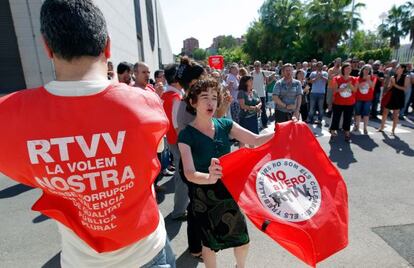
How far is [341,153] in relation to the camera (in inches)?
264

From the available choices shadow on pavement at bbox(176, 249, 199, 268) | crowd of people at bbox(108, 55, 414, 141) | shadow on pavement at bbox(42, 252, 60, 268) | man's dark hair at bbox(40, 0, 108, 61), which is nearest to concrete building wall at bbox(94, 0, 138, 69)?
crowd of people at bbox(108, 55, 414, 141)

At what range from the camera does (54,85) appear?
3.42ft

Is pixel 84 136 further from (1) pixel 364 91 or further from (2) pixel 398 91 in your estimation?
(2) pixel 398 91

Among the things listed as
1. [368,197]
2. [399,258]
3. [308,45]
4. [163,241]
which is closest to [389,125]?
[368,197]

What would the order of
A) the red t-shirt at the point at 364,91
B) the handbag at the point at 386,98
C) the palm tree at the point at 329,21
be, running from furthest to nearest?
the palm tree at the point at 329,21 → the handbag at the point at 386,98 → the red t-shirt at the point at 364,91

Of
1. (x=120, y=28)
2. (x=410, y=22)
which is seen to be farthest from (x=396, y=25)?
(x=120, y=28)

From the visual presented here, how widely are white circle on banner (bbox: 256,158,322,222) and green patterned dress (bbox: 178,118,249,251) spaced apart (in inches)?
19.3

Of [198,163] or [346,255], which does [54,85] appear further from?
[346,255]

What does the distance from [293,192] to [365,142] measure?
6.67 m

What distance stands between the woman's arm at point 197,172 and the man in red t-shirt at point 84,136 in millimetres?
688

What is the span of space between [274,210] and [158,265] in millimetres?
812

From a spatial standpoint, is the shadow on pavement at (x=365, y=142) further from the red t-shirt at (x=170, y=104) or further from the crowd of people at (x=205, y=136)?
the red t-shirt at (x=170, y=104)

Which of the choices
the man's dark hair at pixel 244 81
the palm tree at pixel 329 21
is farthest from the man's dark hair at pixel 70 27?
the palm tree at pixel 329 21

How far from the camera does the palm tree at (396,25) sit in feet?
166
